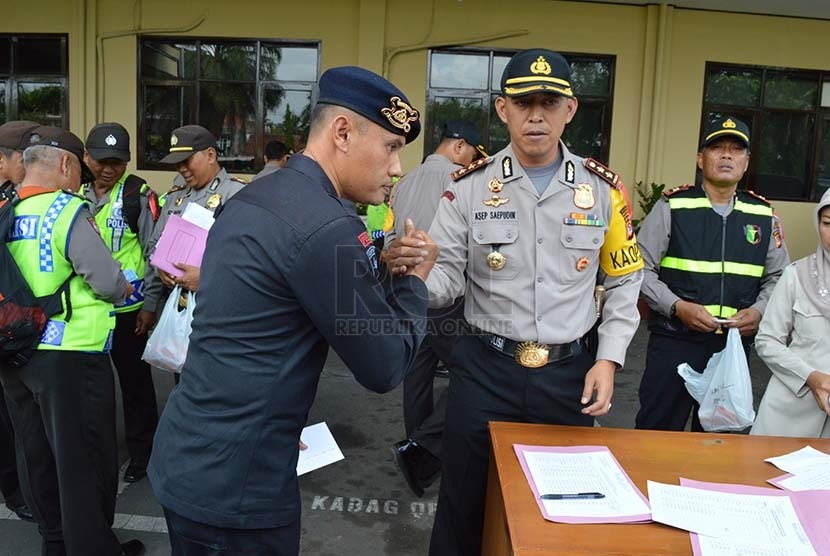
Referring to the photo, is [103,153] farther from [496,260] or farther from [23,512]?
[496,260]

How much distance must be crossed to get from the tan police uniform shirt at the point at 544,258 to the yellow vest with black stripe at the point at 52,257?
1326 millimetres

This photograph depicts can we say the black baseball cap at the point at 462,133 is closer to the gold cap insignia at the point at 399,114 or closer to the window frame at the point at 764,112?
the gold cap insignia at the point at 399,114

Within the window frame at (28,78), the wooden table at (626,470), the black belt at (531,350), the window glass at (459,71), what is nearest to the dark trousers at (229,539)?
the wooden table at (626,470)

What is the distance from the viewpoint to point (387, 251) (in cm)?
149

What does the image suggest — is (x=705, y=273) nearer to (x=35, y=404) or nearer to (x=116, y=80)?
(x=35, y=404)

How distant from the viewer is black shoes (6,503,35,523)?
284 centimetres

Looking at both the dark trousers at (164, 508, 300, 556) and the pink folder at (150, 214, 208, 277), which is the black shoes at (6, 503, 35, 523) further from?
the dark trousers at (164, 508, 300, 556)

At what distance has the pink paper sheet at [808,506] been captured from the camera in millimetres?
1302

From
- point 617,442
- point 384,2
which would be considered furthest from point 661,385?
point 384,2

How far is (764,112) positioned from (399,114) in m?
8.09

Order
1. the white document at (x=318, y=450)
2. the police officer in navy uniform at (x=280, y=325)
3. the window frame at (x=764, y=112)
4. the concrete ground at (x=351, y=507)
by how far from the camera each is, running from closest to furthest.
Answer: the police officer in navy uniform at (x=280, y=325) < the white document at (x=318, y=450) < the concrete ground at (x=351, y=507) < the window frame at (x=764, y=112)

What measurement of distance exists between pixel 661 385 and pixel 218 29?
22.3ft

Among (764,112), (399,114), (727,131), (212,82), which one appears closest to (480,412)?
(399,114)

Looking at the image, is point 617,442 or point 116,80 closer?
point 617,442
